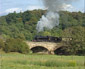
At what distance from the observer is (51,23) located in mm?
135875

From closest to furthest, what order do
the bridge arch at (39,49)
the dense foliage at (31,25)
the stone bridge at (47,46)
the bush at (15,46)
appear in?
the bush at (15,46) → the stone bridge at (47,46) → the bridge arch at (39,49) → the dense foliage at (31,25)

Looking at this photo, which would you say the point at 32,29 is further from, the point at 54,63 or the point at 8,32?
the point at 54,63

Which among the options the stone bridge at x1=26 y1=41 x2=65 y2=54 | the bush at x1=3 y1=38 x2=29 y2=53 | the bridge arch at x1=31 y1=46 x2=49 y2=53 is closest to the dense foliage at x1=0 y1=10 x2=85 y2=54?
the stone bridge at x1=26 y1=41 x2=65 y2=54

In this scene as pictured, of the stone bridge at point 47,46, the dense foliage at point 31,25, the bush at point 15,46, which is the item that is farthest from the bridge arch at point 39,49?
the bush at point 15,46

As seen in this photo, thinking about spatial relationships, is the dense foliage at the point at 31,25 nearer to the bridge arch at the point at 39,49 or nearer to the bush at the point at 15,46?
the bridge arch at the point at 39,49

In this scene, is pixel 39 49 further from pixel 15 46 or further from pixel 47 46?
pixel 15 46

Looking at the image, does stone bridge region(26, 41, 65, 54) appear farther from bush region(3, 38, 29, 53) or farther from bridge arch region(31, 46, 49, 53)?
bush region(3, 38, 29, 53)

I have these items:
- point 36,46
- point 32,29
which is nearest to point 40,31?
point 32,29

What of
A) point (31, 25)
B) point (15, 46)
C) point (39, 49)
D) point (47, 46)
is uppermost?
point (31, 25)

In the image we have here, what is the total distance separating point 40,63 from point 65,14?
129 m

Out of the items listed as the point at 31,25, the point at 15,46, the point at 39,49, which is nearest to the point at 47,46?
the point at 39,49

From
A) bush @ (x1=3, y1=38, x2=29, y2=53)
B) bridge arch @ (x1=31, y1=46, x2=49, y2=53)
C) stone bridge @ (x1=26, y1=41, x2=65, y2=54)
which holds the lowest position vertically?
bridge arch @ (x1=31, y1=46, x2=49, y2=53)

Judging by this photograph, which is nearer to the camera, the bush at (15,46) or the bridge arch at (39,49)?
the bush at (15,46)

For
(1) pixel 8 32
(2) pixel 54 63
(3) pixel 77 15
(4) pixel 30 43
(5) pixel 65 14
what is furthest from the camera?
(5) pixel 65 14
